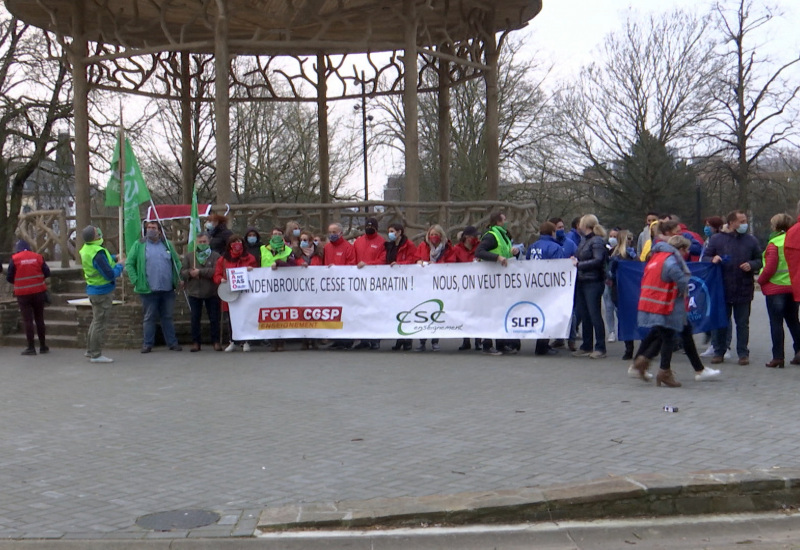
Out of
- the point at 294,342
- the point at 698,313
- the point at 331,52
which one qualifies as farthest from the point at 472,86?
the point at 698,313

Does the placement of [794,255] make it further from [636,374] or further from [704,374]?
[636,374]

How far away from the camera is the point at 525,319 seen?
41.1ft

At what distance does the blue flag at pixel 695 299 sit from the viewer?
37.7ft

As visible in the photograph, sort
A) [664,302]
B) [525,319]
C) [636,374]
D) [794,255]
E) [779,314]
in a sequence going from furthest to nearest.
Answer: [525,319], [779,314], [794,255], [636,374], [664,302]

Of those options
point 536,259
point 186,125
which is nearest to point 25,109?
point 186,125

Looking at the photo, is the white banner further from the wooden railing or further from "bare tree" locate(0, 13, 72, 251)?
"bare tree" locate(0, 13, 72, 251)

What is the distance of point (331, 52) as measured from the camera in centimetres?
2083

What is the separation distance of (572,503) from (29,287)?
425 inches

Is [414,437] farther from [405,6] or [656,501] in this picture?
[405,6]

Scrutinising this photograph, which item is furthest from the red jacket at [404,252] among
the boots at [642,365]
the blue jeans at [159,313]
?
the boots at [642,365]

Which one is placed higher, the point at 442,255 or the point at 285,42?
the point at 285,42

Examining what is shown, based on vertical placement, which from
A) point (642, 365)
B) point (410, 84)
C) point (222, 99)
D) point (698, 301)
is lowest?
point (642, 365)

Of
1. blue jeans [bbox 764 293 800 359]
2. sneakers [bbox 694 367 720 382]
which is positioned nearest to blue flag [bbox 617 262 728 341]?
blue jeans [bbox 764 293 800 359]

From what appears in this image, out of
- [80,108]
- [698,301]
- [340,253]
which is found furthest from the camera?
[80,108]
